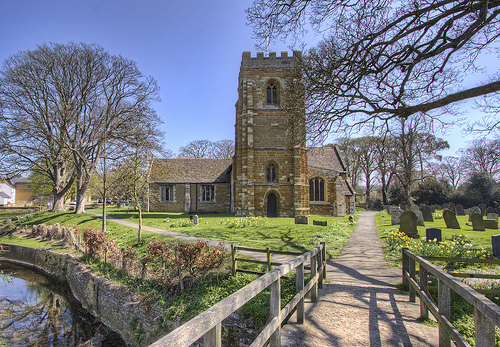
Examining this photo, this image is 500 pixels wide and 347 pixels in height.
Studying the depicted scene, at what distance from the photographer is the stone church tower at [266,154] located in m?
27.0

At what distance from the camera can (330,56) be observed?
34.3ft

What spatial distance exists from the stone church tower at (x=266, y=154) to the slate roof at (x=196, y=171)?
26.1 feet

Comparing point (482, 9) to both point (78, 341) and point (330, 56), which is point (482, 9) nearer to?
point (330, 56)

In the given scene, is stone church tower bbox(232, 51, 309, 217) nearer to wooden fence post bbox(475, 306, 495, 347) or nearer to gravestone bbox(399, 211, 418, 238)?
gravestone bbox(399, 211, 418, 238)

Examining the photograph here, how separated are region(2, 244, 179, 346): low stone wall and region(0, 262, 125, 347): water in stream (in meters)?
0.30

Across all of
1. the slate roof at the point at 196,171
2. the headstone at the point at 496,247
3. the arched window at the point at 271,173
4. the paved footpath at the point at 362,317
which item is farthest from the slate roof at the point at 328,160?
the paved footpath at the point at 362,317

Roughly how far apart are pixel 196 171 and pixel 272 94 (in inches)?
550

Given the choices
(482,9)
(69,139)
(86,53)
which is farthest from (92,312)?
(86,53)

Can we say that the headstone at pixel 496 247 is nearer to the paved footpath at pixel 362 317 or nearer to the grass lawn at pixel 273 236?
the paved footpath at pixel 362 317

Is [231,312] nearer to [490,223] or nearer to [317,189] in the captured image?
[490,223]

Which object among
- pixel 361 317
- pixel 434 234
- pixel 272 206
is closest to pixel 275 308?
pixel 361 317

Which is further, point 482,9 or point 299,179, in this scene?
point 299,179

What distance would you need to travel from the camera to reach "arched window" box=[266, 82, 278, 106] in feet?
92.8

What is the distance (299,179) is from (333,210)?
21.7 ft
